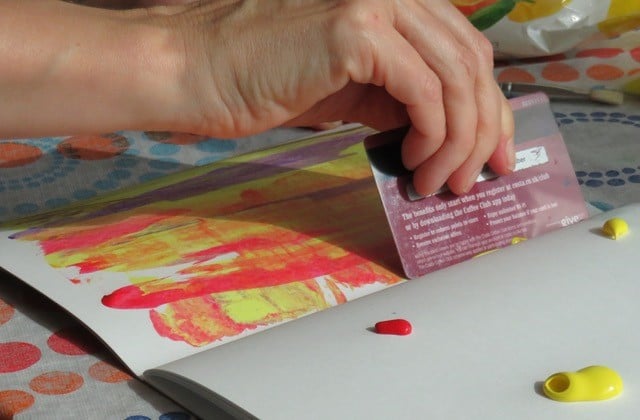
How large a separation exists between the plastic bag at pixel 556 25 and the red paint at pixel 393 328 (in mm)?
636

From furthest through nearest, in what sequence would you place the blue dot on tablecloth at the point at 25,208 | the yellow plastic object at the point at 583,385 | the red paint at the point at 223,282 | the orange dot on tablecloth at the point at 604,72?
the orange dot on tablecloth at the point at 604,72 < the blue dot on tablecloth at the point at 25,208 < the red paint at the point at 223,282 < the yellow plastic object at the point at 583,385

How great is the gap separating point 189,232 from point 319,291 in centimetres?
11

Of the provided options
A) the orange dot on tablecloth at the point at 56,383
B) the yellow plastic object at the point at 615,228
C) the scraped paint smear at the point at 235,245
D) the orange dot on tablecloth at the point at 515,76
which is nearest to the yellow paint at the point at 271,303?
the scraped paint smear at the point at 235,245

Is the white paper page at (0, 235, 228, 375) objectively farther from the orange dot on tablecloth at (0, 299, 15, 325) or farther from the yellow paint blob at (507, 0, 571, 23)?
the yellow paint blob at (507, 0, 571, 23)

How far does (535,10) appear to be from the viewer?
45.3 inches

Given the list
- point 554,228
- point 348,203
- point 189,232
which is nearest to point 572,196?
point 554,228

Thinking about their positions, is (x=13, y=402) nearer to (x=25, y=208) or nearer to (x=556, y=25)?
(x=25, y=208)

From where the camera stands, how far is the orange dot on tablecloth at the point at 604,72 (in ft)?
3.54

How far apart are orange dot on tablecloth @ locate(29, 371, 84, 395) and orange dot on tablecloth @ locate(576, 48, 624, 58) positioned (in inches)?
30.0

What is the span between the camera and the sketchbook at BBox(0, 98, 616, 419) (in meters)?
0.54

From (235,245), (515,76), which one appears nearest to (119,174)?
(235,245)

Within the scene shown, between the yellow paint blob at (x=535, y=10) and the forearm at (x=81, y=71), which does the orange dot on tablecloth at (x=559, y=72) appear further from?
the forearm at (x=81, y=71)

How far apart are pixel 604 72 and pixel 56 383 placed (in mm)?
738

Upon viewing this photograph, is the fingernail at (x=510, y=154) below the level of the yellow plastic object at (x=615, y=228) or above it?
above
